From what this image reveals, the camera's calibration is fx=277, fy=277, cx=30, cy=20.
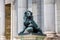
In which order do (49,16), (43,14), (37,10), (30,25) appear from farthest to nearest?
1. (37,10)
2. (43,14)
3. (49,16)
4. (30,25)

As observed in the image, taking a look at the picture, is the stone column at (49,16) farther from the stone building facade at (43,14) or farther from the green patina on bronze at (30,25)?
the green patina on bronze at (30,25)

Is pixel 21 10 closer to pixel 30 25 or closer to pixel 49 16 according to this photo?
pixel 49 16

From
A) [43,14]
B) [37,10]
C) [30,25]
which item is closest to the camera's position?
[30,25]

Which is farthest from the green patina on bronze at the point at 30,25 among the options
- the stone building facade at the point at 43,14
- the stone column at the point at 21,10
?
the stone column at the point at 21,10

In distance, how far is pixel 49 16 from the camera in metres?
13.5

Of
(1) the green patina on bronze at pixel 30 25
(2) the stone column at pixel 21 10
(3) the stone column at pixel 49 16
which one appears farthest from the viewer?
(2) the stone column at pixel 21 10

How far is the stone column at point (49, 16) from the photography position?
13445mm

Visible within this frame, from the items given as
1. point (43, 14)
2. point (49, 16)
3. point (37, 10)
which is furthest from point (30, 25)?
point (37, 10)

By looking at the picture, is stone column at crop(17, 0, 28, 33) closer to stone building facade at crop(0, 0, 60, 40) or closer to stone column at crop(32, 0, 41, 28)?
stone building facade at crop(0, 0, 60, 40)

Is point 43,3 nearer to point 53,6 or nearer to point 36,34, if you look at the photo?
point 53,6

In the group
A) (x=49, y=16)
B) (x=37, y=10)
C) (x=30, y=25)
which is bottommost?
(x=30, y=25)

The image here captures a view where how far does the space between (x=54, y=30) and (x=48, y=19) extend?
2.00 feet

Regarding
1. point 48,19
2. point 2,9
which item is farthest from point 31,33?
point 2,9

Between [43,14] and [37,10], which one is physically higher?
[37,10]
